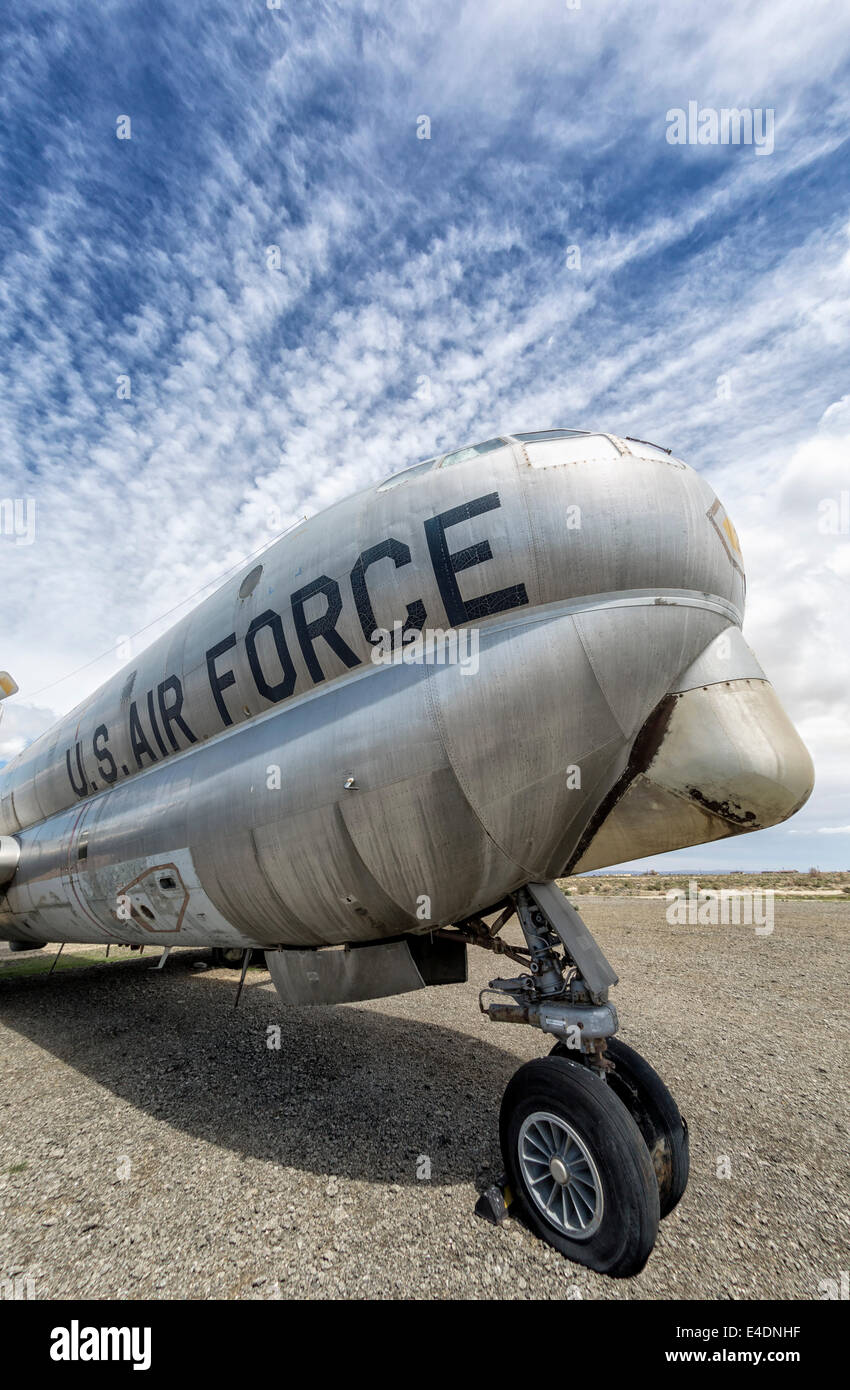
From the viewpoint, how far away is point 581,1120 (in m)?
4.06

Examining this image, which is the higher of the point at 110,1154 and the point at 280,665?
the point at 280,665

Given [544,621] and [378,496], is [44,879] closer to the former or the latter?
[378,496]

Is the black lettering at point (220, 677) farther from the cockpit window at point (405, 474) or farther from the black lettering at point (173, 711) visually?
the cockpit window at point (405, 474)

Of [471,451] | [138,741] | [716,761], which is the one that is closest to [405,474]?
[471,451]

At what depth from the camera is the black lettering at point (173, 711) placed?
24.3ft

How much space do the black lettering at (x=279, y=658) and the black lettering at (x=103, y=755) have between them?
13.7 feet

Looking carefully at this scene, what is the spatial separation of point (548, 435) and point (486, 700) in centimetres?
261

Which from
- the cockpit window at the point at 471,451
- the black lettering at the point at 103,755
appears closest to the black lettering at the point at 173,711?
the black lettering at the point at 103,755

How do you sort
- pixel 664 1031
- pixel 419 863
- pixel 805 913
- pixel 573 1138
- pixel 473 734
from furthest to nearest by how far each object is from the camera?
1. pixel 805 913
2. pixel 664 1031
3. pixel 419 863
4. pixel 473 734
5. pixel 573 1138

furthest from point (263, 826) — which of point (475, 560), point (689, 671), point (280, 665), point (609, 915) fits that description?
point (609, 915)

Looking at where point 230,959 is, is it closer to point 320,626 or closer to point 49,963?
point 49,963

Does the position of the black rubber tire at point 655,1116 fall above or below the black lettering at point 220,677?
below

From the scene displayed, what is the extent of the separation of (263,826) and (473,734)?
8.22 ft

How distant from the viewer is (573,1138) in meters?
4.13
